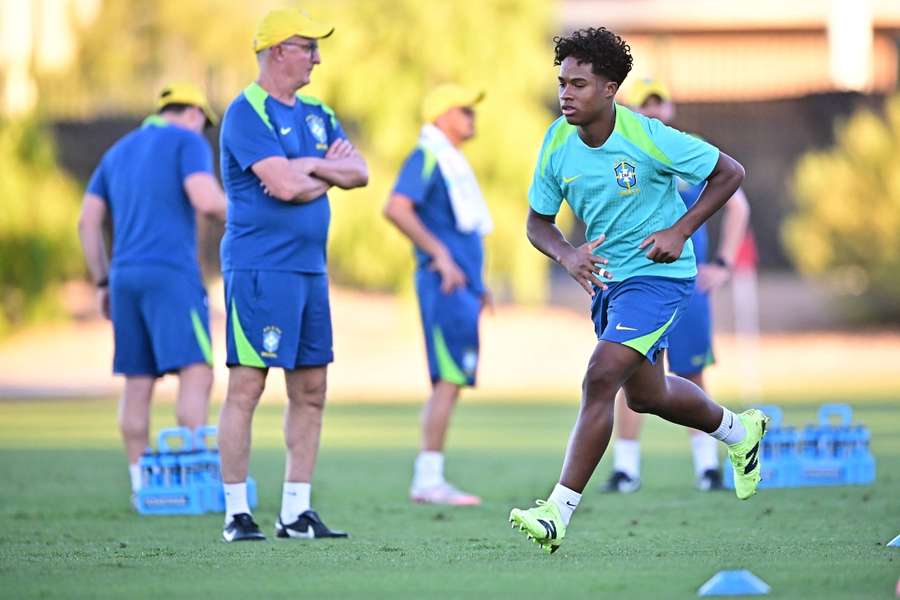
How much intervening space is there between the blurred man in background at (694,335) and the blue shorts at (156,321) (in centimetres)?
266

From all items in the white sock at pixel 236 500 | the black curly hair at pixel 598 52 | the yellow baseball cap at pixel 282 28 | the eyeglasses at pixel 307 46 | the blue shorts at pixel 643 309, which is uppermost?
the yellow baseball cap at pixel 282 28

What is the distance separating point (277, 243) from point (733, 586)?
306 centimetres

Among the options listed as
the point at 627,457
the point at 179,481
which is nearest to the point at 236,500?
the point at 179,481

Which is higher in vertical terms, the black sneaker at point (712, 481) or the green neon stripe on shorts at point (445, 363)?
the green neon stripe on shorts at point (445, 363)

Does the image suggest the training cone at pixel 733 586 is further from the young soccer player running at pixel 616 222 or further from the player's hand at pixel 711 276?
the player's hand at pixel 711 276

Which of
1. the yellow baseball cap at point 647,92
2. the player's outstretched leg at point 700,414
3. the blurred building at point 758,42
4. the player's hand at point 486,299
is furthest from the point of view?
the blurred building at point 758,42

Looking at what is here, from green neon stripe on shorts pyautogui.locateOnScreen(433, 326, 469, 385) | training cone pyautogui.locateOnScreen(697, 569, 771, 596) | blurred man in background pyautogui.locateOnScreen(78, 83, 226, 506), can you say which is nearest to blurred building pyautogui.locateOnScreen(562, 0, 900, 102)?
green neon stripe on shorts pyautogui.locateOnScreen(433, 326, 469, 385)

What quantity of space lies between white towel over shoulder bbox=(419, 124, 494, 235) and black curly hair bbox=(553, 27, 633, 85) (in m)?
3.17

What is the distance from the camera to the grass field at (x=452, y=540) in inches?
257

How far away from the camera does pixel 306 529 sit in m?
8.27

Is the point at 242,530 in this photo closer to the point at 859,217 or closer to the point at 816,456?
the point at 816,456

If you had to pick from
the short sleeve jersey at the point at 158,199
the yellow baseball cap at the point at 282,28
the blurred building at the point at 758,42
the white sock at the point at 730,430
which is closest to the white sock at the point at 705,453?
the white sock at the point at 730,430

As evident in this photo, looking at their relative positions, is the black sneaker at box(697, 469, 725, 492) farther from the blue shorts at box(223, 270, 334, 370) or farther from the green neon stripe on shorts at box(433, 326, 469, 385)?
the blue shorts at box(223, 270, 334, 370)

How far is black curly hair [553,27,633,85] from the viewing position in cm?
737
